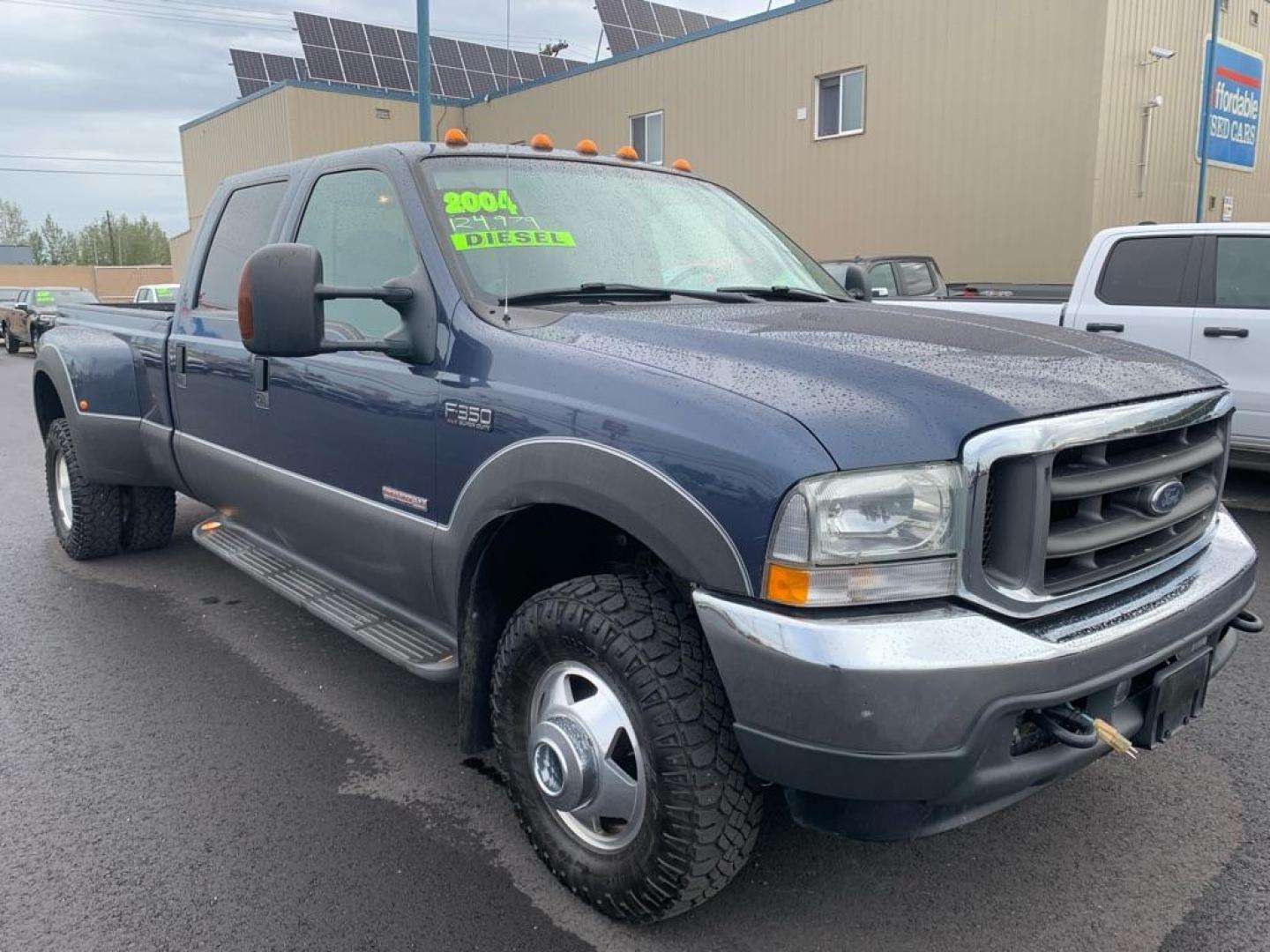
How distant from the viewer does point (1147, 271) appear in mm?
6992

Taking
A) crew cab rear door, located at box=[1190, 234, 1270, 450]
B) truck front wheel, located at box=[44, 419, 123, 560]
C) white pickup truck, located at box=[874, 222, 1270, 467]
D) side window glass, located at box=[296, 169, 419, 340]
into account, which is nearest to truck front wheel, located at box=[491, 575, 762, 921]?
side window glass, located at box=[296, 169, 419, 340]

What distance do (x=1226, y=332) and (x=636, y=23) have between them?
17.8 m

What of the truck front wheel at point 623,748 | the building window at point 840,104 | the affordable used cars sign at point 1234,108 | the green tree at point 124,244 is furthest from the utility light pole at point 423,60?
the green tree at point 124,244

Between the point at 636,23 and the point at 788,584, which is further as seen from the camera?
the point at 636,23

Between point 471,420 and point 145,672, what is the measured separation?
2293 millimetres

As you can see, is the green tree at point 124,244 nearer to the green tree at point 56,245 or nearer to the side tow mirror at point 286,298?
the green tree at point 56,245

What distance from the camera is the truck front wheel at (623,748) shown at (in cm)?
223

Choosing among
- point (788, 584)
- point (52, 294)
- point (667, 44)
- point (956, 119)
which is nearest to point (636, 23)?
point (667, 44)

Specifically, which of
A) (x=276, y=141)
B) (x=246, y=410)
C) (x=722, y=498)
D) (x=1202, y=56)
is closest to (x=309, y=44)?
(x=276, y=141)

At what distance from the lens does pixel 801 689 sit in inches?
77.1

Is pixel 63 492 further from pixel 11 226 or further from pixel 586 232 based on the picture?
pixel 11 226

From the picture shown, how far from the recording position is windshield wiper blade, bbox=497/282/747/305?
9.73 ft

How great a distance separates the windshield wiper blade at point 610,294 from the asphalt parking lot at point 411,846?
5.04ft

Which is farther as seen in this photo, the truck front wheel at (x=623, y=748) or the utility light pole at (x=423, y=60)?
the utility light pole at (x=423, y=60)
